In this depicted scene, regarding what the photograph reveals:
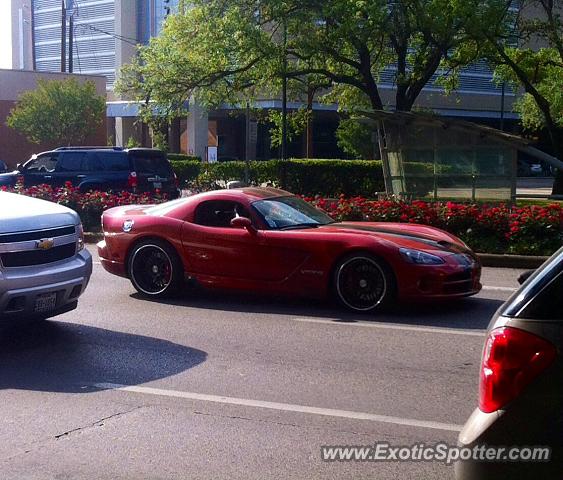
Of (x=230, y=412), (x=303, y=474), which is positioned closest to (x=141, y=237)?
(x=230, y=412)

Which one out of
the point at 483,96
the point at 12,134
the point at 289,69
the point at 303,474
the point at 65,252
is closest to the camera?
the point at 303,474

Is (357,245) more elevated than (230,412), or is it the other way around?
(357,245)

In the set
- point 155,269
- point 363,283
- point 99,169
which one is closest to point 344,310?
point 363,283

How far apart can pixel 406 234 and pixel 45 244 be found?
3894 mm

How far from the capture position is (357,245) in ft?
29.2

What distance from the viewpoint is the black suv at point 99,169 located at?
21.3 metres

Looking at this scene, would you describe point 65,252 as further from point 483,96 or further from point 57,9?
point 57,9

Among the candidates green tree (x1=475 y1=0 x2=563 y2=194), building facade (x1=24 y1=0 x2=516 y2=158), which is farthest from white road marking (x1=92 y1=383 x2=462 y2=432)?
building facade (x1=24 y1=0 x2=516 y2=158)

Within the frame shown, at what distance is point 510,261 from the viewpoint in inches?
514

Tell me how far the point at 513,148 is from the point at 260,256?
1249 centimetres

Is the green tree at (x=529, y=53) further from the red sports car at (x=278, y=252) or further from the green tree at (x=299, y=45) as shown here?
the red sports car at (x=278, y=252)

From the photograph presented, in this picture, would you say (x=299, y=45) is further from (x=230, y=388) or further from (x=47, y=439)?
(x=47, y=439)

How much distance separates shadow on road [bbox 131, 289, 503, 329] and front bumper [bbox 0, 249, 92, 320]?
197 centimetres

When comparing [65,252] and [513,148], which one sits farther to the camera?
[513,148]
